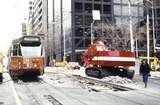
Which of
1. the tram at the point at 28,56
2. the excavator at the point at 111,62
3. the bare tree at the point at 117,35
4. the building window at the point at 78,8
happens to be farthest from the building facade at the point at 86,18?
the tram at the point at 28,56

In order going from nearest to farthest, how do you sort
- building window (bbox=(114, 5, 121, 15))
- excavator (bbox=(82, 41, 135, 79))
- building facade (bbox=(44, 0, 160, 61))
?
excavator (bbox=(82, 41, 135, 79)), building facade (bbox=(44, 0, 160, 61)), building window (bbox=(114, 5, 121, 15))

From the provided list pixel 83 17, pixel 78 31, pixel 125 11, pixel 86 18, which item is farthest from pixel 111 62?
pixel 125 11

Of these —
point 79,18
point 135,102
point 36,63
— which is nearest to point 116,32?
point 79,18

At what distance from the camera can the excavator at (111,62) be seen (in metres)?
38.0

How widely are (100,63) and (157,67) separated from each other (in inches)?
855

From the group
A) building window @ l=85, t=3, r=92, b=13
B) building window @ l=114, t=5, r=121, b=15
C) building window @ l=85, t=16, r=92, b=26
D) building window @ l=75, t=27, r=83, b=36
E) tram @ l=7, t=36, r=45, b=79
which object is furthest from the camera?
building window @ l=114, t=5, r=121, b=15

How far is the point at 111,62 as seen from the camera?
38.4m

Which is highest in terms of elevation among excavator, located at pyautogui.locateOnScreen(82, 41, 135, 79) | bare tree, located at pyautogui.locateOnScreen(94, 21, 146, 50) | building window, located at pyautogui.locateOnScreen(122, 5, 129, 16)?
building window, located at pyautogui.locateOnScreen(122, 5, 129, 16)

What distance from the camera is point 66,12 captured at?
103 metres

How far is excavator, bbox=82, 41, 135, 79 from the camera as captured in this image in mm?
37969

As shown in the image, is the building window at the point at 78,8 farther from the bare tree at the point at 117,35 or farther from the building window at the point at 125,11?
the building window at the point at 125,11

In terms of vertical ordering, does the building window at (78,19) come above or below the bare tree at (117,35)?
above

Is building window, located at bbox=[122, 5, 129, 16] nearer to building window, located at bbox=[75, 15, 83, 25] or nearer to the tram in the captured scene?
building window, located at bbox=[75, 15, 83, 25]

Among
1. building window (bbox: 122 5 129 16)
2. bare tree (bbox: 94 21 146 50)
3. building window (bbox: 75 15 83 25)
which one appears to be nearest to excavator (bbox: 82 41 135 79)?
bare tree (bbox: 94 21 146 50)
